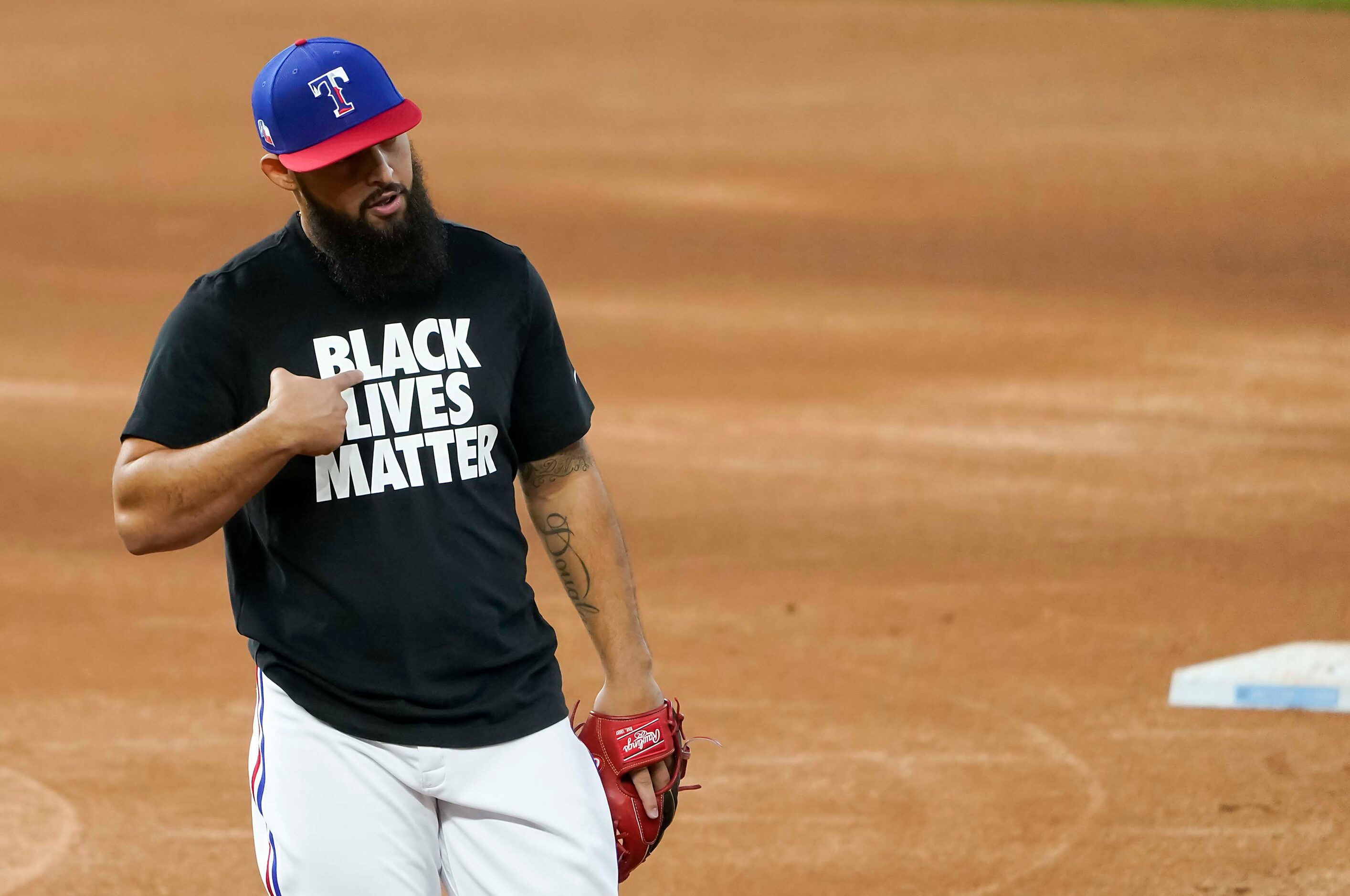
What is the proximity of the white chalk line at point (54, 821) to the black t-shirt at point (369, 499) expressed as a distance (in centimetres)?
235

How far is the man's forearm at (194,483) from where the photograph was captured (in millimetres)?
2832

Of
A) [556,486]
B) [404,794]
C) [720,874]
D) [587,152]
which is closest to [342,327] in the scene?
[556,486]

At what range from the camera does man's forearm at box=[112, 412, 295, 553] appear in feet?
9.29

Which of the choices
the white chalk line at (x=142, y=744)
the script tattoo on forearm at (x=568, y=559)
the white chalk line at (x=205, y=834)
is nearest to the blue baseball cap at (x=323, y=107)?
the script tattoo on forearm at (x=568, y=559)

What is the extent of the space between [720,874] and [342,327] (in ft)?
8.54

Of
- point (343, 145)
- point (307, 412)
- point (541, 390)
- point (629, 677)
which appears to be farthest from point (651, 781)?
point (343, 145)

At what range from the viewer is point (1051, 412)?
1002 cm

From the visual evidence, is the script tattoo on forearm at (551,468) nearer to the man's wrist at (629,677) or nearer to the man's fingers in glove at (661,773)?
the man's wrist at (629,677)

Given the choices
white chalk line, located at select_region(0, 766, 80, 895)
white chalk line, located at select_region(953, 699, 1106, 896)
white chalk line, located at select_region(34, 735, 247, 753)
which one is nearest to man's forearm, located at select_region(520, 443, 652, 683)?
white chalk line, located at select_region(953, 699, 1106, 896)

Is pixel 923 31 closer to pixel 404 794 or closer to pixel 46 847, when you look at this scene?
pixel 46 847

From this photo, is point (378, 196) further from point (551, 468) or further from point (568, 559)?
point (568, 559)

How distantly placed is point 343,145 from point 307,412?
1.62ft

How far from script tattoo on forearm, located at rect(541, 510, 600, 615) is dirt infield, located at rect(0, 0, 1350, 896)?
1.88 metres

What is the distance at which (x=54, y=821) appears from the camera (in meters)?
5.33
